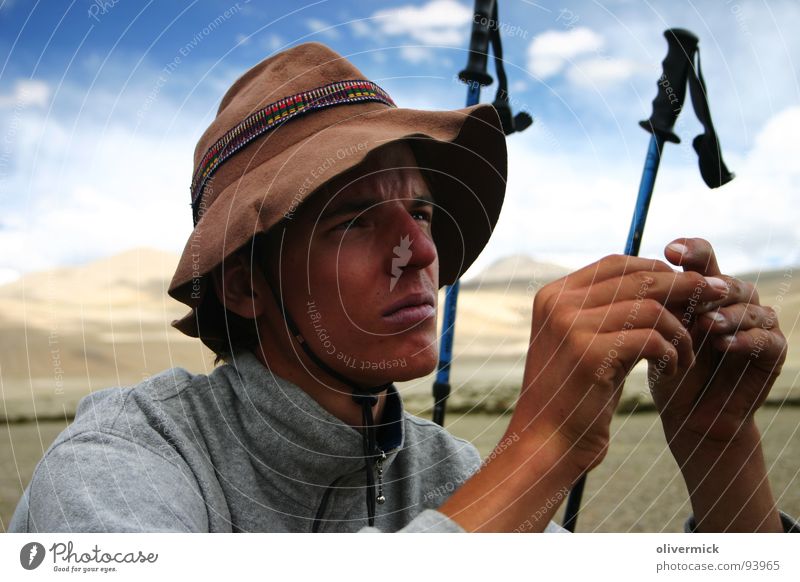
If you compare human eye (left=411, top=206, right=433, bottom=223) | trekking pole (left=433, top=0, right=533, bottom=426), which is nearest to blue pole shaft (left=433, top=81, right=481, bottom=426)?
trekking pole (left=433, top=0, right=533, bottom=426)

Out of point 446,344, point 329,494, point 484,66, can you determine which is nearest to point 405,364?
point 329,494

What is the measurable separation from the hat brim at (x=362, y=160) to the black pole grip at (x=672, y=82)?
22 centimetres

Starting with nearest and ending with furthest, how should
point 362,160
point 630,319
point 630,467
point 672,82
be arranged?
point 630,319 < point 362,160 < point 672,82 < point 630,467

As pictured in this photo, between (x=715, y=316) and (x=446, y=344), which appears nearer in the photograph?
(x=715, y=316)

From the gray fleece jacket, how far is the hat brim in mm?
140

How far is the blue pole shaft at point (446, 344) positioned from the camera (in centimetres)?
111

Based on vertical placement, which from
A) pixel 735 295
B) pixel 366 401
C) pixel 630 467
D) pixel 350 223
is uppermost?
pixel 350 223

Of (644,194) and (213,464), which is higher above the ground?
(644,194)

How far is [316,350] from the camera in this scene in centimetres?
90

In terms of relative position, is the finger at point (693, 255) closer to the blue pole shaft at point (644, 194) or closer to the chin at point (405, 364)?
the blue pole shaft at point (644, 194)

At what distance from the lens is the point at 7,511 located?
1.44 m

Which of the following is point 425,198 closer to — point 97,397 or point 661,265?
point 661,265

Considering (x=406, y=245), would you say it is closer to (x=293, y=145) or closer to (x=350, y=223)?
(x=350, y=223)

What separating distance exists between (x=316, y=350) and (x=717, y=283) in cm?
47
